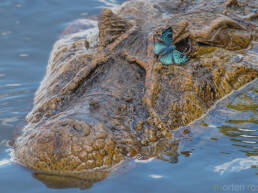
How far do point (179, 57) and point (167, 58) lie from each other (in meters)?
0.17

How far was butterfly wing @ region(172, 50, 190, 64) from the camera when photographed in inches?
187

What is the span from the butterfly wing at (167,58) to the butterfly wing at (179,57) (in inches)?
1.8

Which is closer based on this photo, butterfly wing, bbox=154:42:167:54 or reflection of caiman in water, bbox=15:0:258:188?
reflection of caiman in water, bbox=15:0:258:188

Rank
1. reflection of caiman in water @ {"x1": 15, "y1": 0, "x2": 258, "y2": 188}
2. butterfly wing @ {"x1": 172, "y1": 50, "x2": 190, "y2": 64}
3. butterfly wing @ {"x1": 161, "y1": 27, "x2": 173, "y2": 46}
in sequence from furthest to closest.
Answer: butterfly wing @ {"x1": 172, "y1": 50, "x2": 190, "y2": 64} < butterfly wing @ {"x1": 161, "y1": 27, "x2": 173, "y2": 46} < reflection of caiman in water @ {"x1": 15, "y1": 0, "x2": 258, "y2": 188}

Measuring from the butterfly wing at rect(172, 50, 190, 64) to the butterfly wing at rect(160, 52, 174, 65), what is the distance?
4 centimetres

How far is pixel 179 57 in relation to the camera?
4.80 meters

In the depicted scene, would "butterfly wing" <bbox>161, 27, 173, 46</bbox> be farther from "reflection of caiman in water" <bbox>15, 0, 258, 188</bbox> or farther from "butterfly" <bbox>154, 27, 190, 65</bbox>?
"reflection of caiman in water" <bbox>15, 0, 258, 188</bbox>

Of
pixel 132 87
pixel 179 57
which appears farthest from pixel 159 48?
pixel 132 87

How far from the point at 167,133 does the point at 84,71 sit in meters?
1.06

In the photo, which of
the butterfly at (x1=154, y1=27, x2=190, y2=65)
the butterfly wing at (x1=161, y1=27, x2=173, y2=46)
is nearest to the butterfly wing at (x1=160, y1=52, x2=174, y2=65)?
the butterfly at (x1=154, y1=27, x2=190, y2=65)

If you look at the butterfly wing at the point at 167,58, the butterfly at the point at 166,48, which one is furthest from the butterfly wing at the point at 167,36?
the butterfly wing at the point at 167,58

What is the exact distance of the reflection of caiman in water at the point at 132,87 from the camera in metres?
3.79

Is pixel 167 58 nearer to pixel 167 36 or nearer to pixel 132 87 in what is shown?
pixel 167 36

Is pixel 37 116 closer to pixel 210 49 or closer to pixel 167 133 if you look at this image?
pixel 167 133
